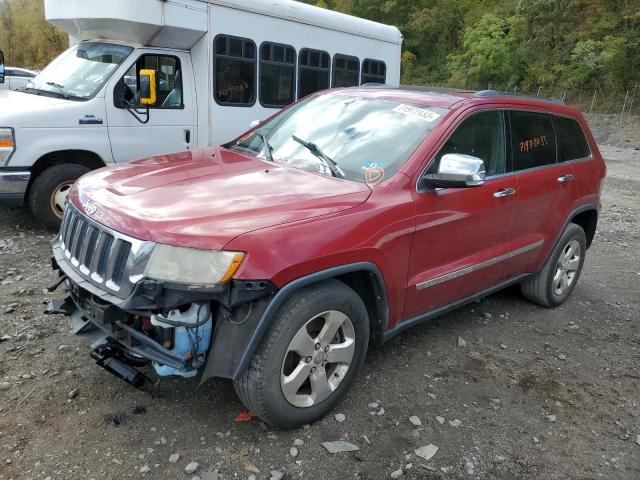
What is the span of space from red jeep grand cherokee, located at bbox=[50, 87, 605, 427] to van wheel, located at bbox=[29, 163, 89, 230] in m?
2.88

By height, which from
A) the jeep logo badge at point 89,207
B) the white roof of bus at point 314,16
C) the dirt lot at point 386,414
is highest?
the white roof of bus at point 314,16

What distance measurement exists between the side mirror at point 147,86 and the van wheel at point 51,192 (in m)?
1.09

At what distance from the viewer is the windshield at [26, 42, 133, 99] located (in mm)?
6449

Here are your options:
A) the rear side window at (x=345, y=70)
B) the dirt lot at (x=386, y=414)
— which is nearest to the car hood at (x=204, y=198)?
the dirt lot at (x=386, y=414)

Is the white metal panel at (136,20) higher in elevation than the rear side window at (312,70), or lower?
higher

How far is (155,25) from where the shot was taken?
6496 millimetres

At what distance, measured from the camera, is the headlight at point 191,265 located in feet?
8.23

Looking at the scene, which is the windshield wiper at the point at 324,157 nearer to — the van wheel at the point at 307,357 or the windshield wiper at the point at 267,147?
the windshield wiper at the point at 267,147

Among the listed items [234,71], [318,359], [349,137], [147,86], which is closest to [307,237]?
[318,359]

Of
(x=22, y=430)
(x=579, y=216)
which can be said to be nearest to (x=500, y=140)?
(x=579, y=216)

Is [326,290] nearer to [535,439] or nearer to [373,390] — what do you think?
[373,390]

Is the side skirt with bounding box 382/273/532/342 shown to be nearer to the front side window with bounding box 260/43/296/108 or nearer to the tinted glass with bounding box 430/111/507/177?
the tinted glass with bounding box 430/111/507/177

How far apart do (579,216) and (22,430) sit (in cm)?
474

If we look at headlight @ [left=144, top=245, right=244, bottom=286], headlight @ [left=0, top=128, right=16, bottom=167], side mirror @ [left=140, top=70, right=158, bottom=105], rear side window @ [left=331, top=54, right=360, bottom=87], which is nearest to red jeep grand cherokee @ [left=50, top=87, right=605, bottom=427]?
headlight @ [left=144, top=245, right=244, bottom=286]
